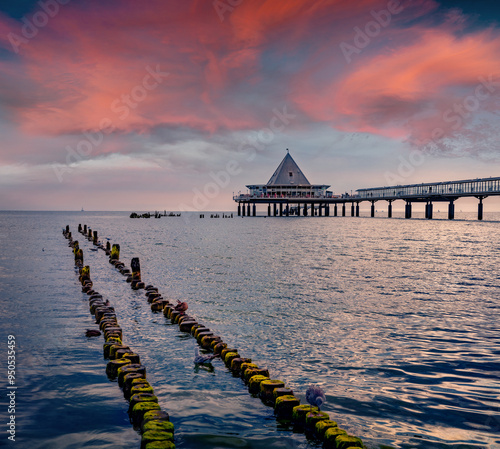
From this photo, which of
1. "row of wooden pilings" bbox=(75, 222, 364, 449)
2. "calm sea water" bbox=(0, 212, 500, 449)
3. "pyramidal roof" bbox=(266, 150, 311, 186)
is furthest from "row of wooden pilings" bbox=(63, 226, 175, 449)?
"pyramidal roof" bbox=(266, 150, 311, 186)

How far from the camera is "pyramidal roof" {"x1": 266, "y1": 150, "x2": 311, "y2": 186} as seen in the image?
6245 inches

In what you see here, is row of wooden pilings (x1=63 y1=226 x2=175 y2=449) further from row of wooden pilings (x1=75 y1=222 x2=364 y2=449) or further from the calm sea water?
row of wooden pilings (x1=75 y1=222 x2=364 y2=449)

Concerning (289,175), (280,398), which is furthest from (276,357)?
(289,175)

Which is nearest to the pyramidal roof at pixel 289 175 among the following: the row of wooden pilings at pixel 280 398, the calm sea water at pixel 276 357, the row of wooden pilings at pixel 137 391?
the calm sea water at pixel 276 357

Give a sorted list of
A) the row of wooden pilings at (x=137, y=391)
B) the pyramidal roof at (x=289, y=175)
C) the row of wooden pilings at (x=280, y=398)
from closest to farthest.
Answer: the row of wooden pilings at (x=137, y=391)
the row of wooden pilings at (x=280, y=398)
the pyramidal roof at (x=289, y=175)

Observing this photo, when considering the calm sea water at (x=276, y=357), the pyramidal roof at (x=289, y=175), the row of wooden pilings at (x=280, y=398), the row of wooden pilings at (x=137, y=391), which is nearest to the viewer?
the row of wooden pilings at (x=137, y=391)

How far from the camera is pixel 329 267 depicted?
3269cm

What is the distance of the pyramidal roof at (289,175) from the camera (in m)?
159

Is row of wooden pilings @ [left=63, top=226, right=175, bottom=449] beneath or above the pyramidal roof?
beneath

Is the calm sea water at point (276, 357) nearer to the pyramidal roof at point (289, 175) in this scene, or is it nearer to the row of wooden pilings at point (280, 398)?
the row of wooden pilings at point (280, 398)

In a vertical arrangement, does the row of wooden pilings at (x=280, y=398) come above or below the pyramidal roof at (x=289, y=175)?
below

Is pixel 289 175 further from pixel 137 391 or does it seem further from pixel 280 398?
pixel 137 391

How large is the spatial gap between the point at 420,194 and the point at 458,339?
376ft

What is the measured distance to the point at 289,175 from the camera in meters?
160
